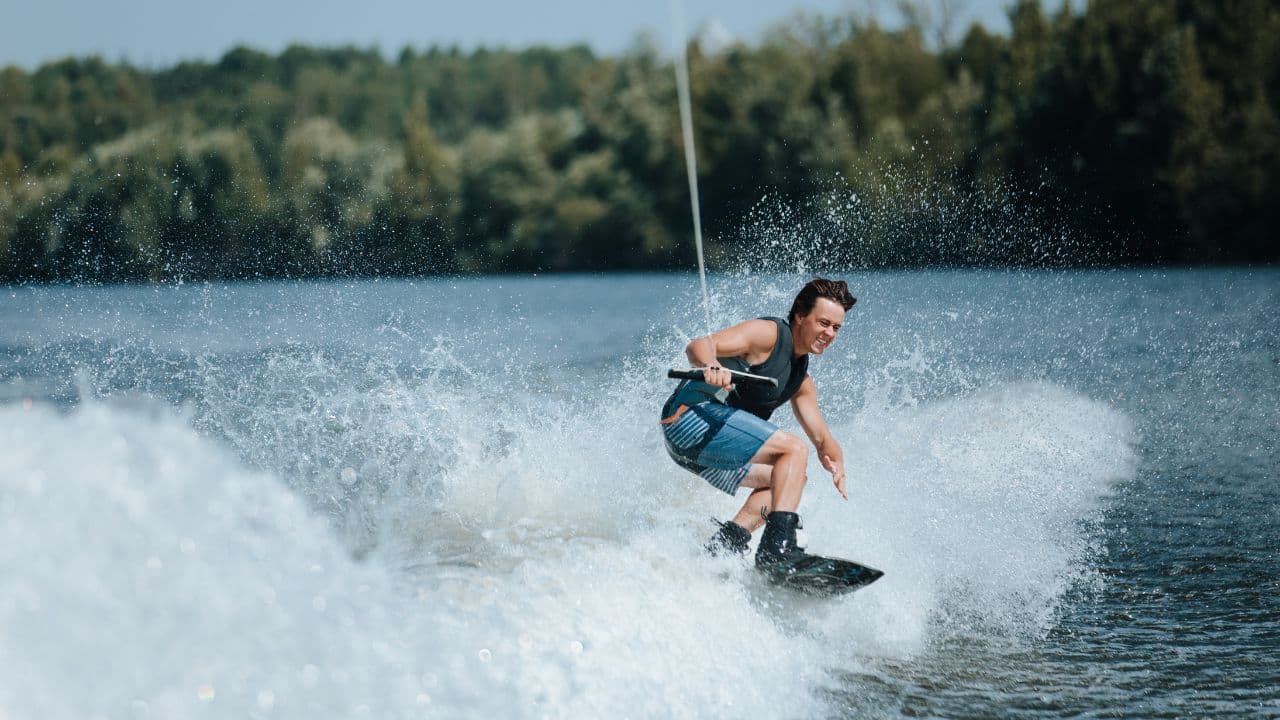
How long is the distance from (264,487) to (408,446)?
389 centimetres

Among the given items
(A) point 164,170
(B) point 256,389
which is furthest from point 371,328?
(A) point 164,170

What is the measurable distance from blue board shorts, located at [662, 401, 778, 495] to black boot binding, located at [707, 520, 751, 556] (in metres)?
0.21

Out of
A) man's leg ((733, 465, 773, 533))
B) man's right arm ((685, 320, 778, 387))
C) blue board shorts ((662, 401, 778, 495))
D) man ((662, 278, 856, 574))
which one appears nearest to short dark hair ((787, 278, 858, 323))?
man ((662, 278, 856, 574))

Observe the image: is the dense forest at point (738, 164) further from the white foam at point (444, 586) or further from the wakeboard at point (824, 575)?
the wakeboard at point (824, 575)

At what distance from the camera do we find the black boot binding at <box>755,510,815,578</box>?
18.0 feet

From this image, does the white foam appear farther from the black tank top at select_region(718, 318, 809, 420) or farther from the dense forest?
the dense forest

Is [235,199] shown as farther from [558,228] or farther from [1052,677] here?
[1052,677]

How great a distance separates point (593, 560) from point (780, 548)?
2.76 feet

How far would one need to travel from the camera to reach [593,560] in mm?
5609

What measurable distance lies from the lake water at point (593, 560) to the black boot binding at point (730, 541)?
0.09 m

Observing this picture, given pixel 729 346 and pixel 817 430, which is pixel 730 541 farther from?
pixel 729 346

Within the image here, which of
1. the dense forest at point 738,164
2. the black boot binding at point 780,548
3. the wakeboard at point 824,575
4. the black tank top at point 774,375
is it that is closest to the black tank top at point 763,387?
the black tank top at point 774,375

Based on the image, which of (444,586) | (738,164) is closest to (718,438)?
(444,586)

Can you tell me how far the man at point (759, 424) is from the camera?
5.56 m
